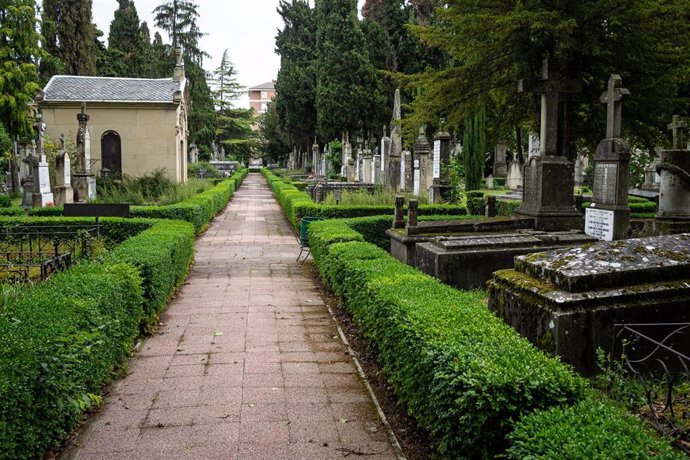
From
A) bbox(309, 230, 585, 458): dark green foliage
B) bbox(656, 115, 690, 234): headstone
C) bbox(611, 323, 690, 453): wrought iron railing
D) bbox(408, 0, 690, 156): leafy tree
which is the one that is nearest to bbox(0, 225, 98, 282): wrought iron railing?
bbox(309, 230, 585, 458): dark green foliage

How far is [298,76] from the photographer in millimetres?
47938

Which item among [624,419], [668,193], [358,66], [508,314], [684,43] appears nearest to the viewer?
[624,419]

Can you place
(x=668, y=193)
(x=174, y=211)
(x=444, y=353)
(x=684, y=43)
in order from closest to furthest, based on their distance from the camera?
(x=444, y=353) → (x=668, y=193) → (x=684, y=43) → (x=174, y=211)

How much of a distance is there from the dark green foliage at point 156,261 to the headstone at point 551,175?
245 inches

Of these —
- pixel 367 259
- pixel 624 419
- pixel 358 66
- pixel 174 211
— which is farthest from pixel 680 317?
pixel 358 66

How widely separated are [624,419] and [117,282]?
4652 mm

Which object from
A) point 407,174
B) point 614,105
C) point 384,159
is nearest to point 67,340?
point 614,105

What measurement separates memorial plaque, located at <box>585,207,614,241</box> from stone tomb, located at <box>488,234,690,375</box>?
5.35 meters

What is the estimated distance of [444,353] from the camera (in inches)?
148

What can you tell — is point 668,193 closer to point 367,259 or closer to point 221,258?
point 367,259

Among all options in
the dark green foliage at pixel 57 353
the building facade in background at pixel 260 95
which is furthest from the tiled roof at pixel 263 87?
the dark green foliage at pixel 57 353

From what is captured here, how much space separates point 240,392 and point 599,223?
7864 mm

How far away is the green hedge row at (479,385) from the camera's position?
2812 millimetres

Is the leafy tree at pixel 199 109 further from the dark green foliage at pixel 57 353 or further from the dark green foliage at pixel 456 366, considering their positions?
the dark green foliage at pixel 456 366
